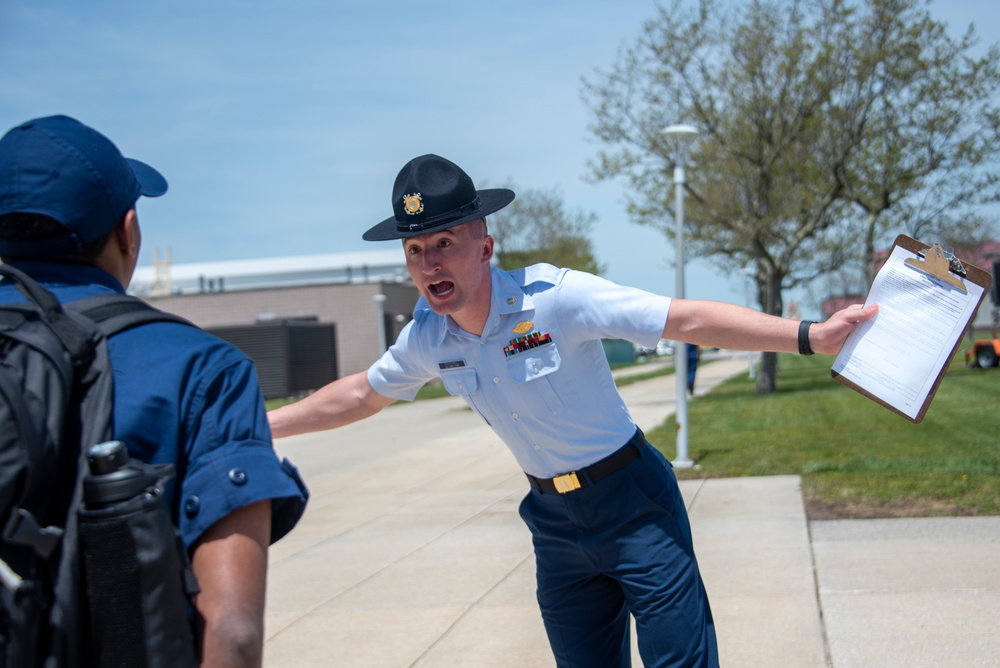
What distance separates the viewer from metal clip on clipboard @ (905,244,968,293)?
103 inches

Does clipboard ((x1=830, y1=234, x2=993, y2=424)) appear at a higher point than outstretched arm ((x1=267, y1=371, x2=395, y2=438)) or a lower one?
higher

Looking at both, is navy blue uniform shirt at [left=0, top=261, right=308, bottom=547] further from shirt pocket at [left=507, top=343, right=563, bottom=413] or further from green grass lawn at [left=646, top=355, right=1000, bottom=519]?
green grass lawn at [left=646, top=355, right=1000, bottom=519]

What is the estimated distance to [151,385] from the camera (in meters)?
1.54

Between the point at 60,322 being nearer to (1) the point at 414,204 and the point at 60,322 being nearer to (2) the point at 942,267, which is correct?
(1) the point at 414,204

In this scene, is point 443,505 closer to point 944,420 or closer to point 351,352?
point 944,420

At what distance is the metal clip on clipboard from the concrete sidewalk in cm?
246

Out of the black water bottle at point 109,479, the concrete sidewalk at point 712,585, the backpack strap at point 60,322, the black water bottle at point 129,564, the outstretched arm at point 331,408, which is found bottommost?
the concrete sidewalk at point 712,585

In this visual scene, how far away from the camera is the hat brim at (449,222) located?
2.87m

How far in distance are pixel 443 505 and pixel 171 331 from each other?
8.26 metres

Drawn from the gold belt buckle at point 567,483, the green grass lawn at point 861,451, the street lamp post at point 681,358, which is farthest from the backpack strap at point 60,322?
the street lamp post at point 681,358

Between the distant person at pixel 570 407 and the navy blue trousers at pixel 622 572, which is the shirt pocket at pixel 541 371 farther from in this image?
the navy blue trousers at pixel 622 572

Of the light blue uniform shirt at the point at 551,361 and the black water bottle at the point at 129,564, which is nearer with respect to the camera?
the black water bottle at the point at 129,564

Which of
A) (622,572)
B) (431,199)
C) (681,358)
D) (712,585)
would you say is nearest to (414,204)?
(431,199)

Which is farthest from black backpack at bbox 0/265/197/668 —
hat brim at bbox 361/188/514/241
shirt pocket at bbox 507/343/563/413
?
shirt pocket at bbox 507/343/563/413
